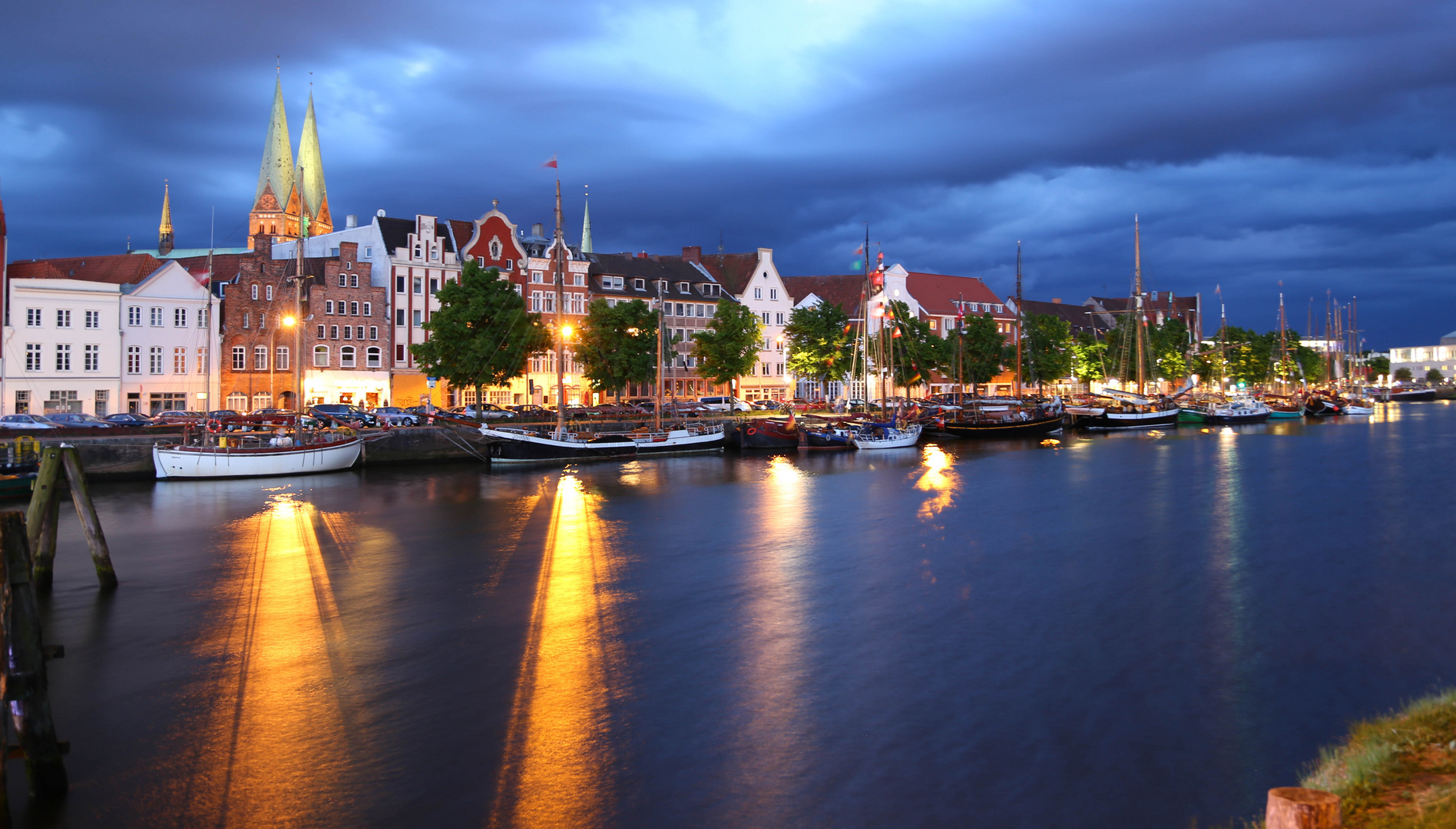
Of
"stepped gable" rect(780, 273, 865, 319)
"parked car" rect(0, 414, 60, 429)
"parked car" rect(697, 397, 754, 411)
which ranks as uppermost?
"stepped gable" rect(780, 273, 865, 319)

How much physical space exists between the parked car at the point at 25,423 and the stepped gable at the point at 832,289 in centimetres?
7530

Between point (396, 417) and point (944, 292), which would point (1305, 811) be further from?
point (944, 292)

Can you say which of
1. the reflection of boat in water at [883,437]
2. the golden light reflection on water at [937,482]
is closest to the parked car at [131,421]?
the golden light reflection on water at [937,482]

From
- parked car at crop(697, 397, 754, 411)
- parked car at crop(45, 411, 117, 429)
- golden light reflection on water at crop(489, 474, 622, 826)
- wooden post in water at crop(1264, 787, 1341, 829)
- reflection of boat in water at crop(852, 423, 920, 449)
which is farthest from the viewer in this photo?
parked car at crop(697, 397, 754, 411)

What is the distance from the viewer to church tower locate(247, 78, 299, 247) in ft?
389

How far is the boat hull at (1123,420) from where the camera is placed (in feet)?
311

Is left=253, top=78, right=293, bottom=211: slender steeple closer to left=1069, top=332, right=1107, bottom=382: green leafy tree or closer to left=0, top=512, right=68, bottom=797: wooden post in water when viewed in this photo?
left=1069, top=332, right=1107, bottom=382: green leafy tree

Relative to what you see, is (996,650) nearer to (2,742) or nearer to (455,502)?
(2,742)

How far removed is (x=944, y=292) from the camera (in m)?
130

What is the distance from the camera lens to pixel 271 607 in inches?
888

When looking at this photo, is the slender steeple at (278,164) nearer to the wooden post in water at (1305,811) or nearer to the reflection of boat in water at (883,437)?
the reflection of boat in water at (883,437)

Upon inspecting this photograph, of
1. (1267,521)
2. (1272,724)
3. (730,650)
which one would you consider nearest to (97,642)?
(730,650)

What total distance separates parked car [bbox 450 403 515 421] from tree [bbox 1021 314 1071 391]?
2405 inches

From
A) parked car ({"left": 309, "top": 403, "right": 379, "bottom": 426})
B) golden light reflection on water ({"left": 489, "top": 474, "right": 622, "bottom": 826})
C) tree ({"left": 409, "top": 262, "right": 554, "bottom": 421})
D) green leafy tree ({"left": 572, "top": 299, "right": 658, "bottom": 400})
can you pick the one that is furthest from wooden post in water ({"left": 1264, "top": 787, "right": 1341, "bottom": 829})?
green leafy tree ({"left": 572, "top": 299, "right": 658, "bottom": 400})
